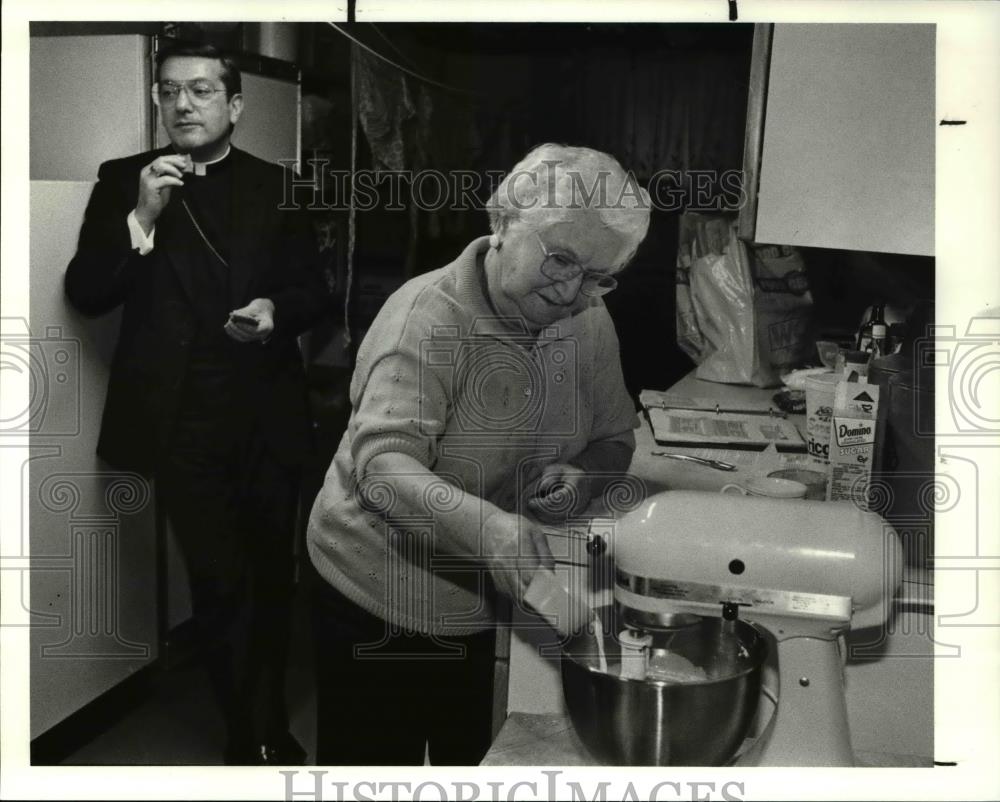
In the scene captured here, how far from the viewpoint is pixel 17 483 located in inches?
61.7

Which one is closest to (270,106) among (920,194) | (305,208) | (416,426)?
(305,208)

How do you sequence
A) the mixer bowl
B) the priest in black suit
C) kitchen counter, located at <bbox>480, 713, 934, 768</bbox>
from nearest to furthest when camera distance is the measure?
the mixer bowl, kitchen counter, located at <bbox>480, 713, 934, 768</bbox>, the priest in black suit

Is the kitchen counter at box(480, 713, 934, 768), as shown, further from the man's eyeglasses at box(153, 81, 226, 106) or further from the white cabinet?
the man's eyeglasses at box(153, 81, 226, 106)

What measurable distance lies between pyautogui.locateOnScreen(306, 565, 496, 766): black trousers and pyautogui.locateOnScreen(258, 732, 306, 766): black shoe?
0.10ft

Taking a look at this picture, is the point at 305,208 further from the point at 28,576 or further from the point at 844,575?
the point at 844,575

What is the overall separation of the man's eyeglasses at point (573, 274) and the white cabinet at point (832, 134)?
22 cm

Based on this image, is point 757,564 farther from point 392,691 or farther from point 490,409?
point 392,691

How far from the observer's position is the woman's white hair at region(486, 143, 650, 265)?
4.85ft

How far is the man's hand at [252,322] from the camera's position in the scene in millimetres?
1516

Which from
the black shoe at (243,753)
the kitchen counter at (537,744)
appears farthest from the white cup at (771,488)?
the black shoe at (243,753)

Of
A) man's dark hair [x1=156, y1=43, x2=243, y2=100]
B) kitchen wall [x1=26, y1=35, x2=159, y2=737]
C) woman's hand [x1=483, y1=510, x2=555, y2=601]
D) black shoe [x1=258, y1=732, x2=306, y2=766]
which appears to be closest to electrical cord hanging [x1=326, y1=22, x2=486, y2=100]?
man's dark hair [x1=156, y1=43, x2=243, y2=100]

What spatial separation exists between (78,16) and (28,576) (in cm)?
84

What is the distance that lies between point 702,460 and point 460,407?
37cm

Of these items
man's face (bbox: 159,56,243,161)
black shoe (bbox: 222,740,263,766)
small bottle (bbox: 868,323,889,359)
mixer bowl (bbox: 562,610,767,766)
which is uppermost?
man's face (bbox: 159,56,243,161)
